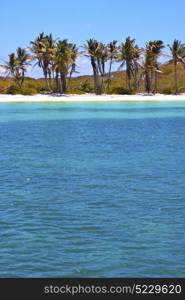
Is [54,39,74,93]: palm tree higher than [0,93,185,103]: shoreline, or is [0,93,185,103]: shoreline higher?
[54,39,74,93]: palm tree

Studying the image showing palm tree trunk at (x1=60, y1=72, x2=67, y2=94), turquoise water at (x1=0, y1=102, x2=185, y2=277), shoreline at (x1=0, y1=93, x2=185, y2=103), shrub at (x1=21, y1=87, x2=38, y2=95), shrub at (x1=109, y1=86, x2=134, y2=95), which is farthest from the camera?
shrub at (x1=109, y1=86, x2=134, y2=95)

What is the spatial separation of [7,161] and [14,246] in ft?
47.8

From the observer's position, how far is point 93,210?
57.6ft

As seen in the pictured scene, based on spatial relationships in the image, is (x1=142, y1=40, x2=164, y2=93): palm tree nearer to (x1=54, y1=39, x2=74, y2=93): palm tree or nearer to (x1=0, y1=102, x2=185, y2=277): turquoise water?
(x1=54, y1=39, x2=74, y2=93): palm tree

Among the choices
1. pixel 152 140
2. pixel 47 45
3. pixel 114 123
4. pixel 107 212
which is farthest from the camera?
pixel 47 45

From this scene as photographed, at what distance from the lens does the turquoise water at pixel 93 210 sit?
13.0m

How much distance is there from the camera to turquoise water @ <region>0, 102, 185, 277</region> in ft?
42.8

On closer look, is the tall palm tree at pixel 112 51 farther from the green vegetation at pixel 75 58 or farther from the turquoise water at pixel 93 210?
the turquoise water at pixel 93 210

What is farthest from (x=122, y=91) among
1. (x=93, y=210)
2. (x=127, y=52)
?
(x=93, y=210)

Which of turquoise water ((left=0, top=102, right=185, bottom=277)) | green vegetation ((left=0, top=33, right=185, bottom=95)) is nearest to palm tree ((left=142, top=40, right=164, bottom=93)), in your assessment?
green vegetation ((left=0, top=33, right=185, bottom=95))

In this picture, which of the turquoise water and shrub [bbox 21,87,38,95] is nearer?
the turquoise water

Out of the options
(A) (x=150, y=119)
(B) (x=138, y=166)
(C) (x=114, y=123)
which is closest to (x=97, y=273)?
(B) (x=138, y=166)

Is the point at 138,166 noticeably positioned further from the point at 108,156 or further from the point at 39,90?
the point at 39,90

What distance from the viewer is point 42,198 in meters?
19.5
